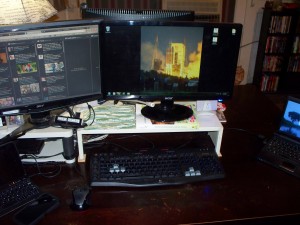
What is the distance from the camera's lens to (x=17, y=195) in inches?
43.1

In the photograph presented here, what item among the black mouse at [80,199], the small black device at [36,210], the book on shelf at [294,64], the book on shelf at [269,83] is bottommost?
the book on shelf at [269,83]

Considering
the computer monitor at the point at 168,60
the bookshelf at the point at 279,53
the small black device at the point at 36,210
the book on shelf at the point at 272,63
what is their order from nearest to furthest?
the small black device at the point at 36,210 → the computer monitor at the point at 168,60 → the bookshelf at the point at 279,53 → the book on shelf at the point at 272,63

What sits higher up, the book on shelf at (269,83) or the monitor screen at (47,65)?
the monitor screen at (47,65)

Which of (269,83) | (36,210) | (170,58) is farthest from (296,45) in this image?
(36,210)

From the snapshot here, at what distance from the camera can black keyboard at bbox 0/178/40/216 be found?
1.05 m

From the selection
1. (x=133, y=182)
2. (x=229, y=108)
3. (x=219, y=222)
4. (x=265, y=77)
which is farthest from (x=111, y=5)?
(x=219, y=222)

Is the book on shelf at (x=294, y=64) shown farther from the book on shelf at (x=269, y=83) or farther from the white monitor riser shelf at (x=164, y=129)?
the white monitor riser shelf at (x=164, y=129)

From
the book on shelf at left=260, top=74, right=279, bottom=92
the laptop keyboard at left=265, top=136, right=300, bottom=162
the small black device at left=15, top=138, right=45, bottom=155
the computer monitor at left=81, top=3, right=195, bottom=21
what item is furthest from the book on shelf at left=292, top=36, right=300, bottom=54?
the small black device at left=15, top=138, right=45, bottom=155

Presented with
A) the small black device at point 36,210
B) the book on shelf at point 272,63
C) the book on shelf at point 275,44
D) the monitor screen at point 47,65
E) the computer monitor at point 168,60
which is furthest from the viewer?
the book on shelf at point 272,63

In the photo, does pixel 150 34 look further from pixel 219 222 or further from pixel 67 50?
pixel 219 222

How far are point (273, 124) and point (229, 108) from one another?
0.26 m

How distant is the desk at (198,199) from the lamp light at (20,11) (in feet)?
2.19

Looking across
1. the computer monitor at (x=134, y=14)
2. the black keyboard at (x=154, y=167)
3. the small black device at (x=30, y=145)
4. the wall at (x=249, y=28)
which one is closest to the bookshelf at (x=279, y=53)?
the wall at (x=249, y=28)

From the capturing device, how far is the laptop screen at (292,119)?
4.28 ft
